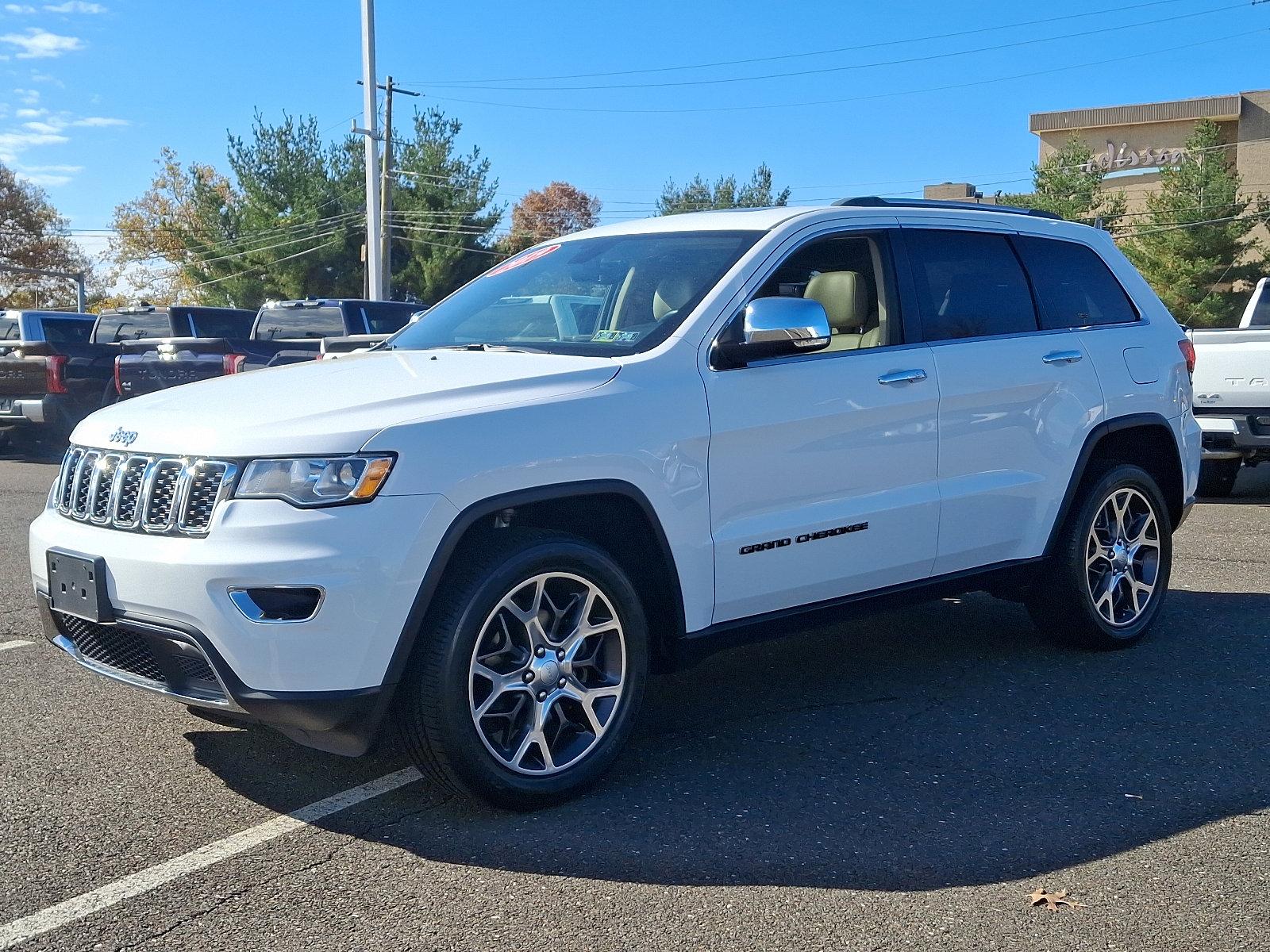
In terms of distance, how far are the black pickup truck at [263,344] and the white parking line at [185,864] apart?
342 inches

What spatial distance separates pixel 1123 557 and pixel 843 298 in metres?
1.92

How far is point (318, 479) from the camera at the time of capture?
11.8ft

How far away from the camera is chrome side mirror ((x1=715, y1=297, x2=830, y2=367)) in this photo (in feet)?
14.2

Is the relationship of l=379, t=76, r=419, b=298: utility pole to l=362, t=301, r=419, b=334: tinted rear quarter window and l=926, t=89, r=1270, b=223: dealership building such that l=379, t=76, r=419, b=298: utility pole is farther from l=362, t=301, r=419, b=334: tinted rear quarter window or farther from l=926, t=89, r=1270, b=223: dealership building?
l=926, t=89, r=1270, b=223: dealership building

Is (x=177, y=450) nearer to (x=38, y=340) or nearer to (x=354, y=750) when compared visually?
(x=354, y=750)

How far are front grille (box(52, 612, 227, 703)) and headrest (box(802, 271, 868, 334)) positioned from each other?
2667 mm

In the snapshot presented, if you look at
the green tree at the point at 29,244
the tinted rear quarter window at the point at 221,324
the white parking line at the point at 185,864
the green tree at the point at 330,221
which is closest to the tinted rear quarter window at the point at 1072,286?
the white parking line at the point at 185,864

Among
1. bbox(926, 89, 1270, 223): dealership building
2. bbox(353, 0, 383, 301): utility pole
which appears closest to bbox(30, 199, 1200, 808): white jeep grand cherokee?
bbox(353, 0, 383, 301): utility pole

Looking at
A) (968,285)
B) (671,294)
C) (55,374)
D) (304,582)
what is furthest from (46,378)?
(304,582)

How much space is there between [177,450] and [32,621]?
3.36 meters

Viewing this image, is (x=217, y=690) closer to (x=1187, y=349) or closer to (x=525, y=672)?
(x=525, y=672)

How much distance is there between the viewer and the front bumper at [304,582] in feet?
11.6

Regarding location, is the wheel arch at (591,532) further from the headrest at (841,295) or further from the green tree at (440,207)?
the green tree at (440,207)

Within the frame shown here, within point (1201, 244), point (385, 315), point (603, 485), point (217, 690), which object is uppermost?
point (1201, 244)
